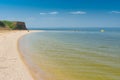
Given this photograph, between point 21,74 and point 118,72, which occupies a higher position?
point 21,74

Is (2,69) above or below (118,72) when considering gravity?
above

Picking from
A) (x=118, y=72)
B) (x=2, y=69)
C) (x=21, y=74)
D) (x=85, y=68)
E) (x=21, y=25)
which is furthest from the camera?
(x=21, y=25)

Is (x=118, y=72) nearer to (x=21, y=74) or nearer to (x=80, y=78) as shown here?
(x=80, y=78)

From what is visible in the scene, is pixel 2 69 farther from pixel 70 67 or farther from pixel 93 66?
pixel 93 66

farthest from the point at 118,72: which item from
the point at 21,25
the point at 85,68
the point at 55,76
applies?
the point at 21,25

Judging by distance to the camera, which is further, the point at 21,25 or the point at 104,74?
the point at 21,25

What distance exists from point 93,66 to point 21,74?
5.95 meters

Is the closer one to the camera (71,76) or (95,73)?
(71,76)

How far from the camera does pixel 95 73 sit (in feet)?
46.2

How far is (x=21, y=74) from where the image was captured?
12.6 m

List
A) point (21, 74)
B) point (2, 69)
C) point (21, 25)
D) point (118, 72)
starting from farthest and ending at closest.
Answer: point (21, 25), point (118, 72), point (2, 69), point (21, 74)

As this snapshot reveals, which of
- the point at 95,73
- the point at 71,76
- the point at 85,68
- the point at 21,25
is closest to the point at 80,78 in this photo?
the point at 71,76

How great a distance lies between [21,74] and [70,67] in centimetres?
440

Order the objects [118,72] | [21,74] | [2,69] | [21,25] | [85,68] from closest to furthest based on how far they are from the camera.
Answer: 1. [21,74]
2. [2,69]
3. [118,72]
4. [85,68]
5. [21,25]
